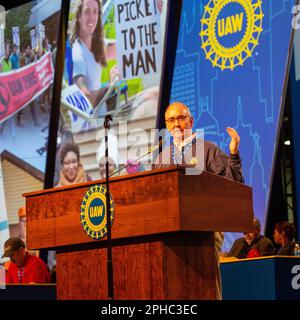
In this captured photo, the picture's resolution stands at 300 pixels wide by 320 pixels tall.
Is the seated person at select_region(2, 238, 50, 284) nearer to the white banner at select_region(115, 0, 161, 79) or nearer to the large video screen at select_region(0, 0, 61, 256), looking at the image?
the white banner at select_region(115, 0, 161, 79)

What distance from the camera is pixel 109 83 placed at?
8625 millimetres

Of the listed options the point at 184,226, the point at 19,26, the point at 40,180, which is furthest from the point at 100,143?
the point at 184,226

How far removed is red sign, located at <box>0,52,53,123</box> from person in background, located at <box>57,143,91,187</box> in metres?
0.96

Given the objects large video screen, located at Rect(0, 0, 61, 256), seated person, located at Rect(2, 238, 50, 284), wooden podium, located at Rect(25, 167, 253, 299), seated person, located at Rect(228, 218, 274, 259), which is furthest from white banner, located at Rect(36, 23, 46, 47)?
A: wooden podium, located at Rect(25, 167, 253, 299)

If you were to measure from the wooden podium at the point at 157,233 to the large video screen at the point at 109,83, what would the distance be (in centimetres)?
382

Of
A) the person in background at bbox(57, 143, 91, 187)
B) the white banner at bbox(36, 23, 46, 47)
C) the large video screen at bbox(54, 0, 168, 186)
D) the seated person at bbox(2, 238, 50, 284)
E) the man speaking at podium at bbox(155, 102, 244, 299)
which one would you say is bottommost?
the seated person at bbox(2, 238, 50, 284)

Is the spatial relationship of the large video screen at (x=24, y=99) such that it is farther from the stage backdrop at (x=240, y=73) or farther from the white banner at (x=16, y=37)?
the stage backdrop at (x=240, y=73)

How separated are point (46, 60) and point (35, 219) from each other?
5.56 meters

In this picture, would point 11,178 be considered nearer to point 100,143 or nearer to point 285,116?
point 100,143

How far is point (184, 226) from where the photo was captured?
3.55m

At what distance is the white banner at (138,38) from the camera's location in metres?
8.09

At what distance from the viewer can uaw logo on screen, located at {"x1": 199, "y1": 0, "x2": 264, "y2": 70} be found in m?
7.00

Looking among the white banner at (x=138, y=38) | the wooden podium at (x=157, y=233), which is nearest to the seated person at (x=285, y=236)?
the wooden podium at (x=157, y=233)

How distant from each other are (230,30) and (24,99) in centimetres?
349
